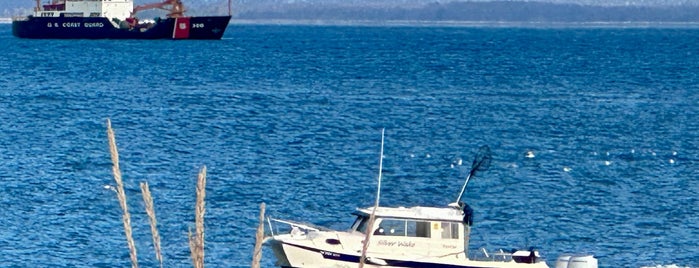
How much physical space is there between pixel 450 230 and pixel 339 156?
26.4 meters

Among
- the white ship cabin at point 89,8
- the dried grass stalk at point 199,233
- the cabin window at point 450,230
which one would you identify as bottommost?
the white ship cabin at point 89,8

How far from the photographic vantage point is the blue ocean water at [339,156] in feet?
120

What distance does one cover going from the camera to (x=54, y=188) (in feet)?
146

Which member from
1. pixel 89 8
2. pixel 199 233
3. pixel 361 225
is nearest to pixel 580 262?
pixel 361 225

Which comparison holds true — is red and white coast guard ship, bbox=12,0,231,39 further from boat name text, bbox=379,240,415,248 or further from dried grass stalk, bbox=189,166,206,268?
dried grass stalk, bbox=189,166,206,268

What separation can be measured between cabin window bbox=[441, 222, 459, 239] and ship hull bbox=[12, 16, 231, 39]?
153 meters

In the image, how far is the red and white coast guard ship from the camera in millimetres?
176000

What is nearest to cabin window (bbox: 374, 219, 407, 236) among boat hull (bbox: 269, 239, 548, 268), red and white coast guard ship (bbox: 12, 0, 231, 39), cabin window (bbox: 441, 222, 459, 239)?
cabin window (bbox: 441, 222, 459, 239)

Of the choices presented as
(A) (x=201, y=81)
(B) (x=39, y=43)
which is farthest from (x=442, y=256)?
(B) (x=39, y=43)

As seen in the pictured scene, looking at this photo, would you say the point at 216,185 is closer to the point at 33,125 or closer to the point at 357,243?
the point at 357,243

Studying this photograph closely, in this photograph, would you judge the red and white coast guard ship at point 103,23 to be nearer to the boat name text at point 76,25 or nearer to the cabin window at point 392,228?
the boat name text at point 76,25

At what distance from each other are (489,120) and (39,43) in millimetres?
126220

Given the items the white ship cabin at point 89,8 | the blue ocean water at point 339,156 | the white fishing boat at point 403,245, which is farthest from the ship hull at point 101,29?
the white fishing boat at point 403,245

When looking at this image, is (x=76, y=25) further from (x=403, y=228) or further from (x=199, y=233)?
(x=199, y=233)
